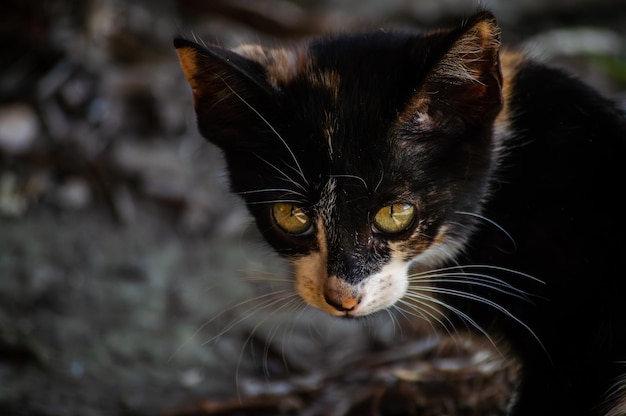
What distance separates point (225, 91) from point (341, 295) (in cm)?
56

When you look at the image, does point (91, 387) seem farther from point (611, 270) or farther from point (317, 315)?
point (611, 270)

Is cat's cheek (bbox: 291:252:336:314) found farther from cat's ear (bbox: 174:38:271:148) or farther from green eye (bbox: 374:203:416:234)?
cat's ear (bbox: 174:38:271:148)

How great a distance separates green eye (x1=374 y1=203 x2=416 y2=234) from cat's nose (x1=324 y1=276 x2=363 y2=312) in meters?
0.16

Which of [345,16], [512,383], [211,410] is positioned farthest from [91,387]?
[345,16]

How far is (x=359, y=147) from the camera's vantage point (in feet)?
5.72

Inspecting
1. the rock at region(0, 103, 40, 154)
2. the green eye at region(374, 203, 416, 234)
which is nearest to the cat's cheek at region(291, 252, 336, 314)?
the green eye at region(374, 203, 416, 234)

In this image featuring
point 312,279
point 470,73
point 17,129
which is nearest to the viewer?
point 470,73

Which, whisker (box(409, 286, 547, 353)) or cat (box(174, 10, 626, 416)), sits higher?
cat (box(174, 10, 626, 416))

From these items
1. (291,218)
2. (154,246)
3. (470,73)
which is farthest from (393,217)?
(154,246)

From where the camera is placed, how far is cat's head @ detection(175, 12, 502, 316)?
171 cm

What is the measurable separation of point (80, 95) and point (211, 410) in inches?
74.6

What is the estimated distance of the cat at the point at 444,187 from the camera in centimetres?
174

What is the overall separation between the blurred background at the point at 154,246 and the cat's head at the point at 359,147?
33 cm

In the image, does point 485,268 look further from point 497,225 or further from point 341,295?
point 341,295
